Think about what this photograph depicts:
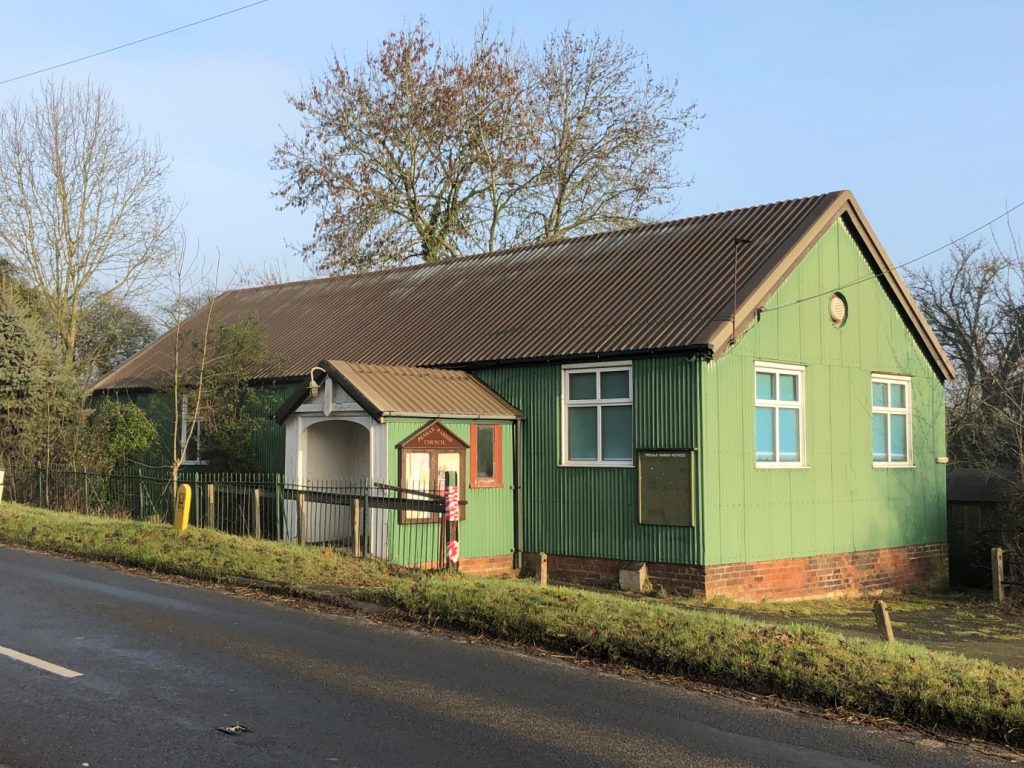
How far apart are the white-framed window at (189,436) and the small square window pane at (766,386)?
467 inches

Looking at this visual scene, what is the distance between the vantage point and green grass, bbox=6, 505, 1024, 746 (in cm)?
773

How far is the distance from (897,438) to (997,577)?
10.4 ft

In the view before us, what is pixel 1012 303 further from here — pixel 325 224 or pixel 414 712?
pixel 414 712

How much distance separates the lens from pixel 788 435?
17.5 m

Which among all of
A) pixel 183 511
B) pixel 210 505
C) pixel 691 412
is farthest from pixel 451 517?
pixel 210 505

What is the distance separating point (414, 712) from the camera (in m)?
7.33

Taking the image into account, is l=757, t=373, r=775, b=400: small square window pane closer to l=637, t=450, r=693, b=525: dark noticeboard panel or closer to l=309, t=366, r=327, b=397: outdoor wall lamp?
l=637, t=450, r=693, b=525: dark noticeboard panel

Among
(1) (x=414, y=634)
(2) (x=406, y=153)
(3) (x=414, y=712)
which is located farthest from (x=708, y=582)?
(2) (x=406, y=153)

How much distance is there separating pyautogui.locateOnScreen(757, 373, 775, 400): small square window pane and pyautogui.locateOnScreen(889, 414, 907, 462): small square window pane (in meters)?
4.15

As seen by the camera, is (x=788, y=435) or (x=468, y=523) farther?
(x=788, y=435)

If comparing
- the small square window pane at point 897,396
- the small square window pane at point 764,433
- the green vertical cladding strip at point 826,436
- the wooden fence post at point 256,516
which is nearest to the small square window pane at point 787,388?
the green vertical cladding strip at point 826,436

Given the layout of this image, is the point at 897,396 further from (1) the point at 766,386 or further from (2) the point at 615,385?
(2) the point at 615,385

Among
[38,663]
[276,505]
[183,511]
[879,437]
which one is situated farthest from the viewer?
[879,437]

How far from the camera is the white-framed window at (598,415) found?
16812 mm
